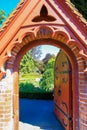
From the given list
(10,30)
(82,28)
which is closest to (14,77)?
(10,30)

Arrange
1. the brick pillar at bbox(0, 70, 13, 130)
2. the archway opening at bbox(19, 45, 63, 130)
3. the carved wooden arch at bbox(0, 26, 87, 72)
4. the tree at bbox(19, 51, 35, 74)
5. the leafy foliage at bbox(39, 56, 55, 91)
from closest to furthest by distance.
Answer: the carved wooden arch at bbox(0, 26, 87, 72), the brick pillar at bbox(0, 70, 13, 130), the archway opening at bbox(19, 45, 63, 130), the leafy foliage at bbox(39, 56, 55, 91), the tree at bbox(19, 51, 35, 74)

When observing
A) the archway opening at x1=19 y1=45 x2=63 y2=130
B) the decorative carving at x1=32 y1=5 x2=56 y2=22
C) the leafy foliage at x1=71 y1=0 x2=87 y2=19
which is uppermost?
the leafy foliage at x1=71 y1=0 x2=87 y2=19

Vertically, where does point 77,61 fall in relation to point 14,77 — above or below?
above

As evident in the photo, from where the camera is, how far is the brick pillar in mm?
5133

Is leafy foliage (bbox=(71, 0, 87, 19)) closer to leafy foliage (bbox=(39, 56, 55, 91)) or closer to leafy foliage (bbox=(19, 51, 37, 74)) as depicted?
leafy foliage (bbox=(39, 56, 55, 91))

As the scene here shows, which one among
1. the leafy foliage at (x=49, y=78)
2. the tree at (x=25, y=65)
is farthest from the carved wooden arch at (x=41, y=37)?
the tree at (x=25, y=65)

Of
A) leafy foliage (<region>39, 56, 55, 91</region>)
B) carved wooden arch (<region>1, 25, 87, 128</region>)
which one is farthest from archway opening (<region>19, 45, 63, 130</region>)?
carved wooden arch (<region>1, 25, 87, 128</region>)

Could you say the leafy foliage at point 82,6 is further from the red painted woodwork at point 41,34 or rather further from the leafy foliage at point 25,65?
the leafy foliage at point 25,65

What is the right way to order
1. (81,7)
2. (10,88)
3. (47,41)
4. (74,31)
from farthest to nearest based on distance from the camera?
(81,7) → (47,41) → (10,88) → (74,31)

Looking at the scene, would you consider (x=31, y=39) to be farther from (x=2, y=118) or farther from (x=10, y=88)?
(x=2, y=118)

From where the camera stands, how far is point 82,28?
16.0 ft

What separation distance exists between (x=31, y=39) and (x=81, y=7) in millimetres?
5111

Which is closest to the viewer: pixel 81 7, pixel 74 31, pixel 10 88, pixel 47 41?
pixel 74 31

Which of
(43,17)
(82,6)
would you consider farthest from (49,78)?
(43,17)
